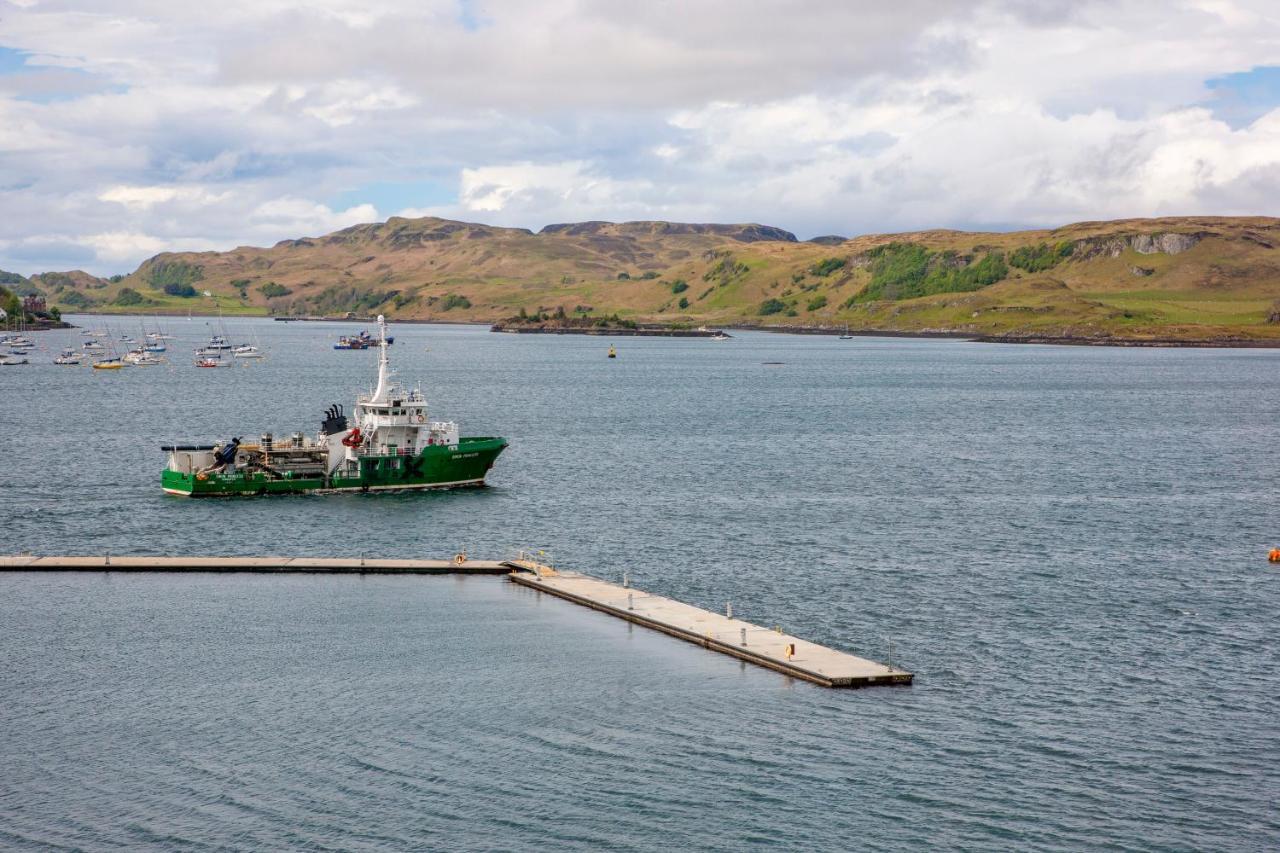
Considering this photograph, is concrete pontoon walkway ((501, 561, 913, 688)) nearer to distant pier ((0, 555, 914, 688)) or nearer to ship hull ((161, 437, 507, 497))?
distant pier ((0, 555, 914, 688))

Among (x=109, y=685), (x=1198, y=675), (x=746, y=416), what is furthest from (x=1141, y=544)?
(x=746, y=416)

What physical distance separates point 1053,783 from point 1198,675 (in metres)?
16.4

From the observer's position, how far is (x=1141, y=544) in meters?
91.2

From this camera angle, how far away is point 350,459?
110500 millimetres

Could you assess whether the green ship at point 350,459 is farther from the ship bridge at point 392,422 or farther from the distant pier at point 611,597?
the distant pier at point 611,597

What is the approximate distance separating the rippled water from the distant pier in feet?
3.84

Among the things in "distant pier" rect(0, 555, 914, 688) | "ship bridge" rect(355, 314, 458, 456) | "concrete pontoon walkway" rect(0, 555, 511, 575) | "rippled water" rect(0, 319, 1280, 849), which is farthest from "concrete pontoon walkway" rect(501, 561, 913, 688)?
"ship bridge" rect(355, 314, 458, 456)

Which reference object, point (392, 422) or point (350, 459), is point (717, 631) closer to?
point (392, 422)

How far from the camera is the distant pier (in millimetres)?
58938

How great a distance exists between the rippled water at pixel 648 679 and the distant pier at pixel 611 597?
117cm

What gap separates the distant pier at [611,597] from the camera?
58.9 meters

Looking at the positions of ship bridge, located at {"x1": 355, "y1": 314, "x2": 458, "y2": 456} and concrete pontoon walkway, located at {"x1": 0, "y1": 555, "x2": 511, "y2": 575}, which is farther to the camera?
ship bridge, located at {"x1": 355, "y1": 314, "x2": 458, "y2": 456}

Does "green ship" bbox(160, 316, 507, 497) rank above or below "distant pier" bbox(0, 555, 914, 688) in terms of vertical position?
above

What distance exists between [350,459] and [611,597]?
146 ft
